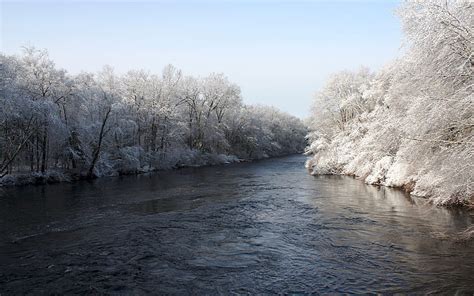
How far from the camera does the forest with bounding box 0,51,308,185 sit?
36.2m

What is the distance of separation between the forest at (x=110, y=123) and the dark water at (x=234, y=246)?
11.8m

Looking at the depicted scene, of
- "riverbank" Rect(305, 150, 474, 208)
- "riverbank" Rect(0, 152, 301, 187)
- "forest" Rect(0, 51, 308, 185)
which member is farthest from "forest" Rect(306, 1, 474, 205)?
"riverbank" Rect(0, 152, 301, 187)

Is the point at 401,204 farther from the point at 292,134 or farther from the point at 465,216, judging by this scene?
the point at 292,134

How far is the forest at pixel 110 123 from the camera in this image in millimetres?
36188

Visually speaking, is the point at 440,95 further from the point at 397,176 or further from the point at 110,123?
the point at 110,123

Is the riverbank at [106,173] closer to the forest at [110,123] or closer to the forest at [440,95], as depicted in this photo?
the forest at [110,123]

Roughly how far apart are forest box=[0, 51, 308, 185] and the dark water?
11.8 meters

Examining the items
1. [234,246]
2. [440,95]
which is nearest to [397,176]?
[440,95]

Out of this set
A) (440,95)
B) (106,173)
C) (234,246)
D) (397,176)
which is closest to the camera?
(234,246)

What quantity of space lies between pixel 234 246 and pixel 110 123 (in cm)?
3564

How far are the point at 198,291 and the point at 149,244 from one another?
5.35 m

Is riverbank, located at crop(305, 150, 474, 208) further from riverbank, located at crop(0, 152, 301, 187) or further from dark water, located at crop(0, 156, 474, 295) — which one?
riverbank, located at crop(0, 152, 301, 187)

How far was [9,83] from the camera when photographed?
3222cm

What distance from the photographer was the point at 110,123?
46500 millimetres
